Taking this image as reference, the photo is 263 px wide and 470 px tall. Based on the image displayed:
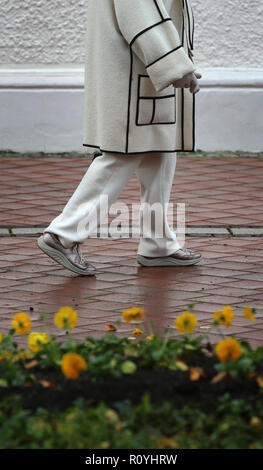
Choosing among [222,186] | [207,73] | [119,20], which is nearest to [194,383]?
[119,20]

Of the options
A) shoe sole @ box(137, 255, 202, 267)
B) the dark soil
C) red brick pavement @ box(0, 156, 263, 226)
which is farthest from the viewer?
red brick pavement @ box(0, 156, 263, 226)

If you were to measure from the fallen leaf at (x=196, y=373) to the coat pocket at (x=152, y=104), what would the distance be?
6.56 ft

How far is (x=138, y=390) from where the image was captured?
8.38ft

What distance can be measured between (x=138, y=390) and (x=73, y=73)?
582 cm

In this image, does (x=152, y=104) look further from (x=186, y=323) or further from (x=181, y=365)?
(x=181, y=365)

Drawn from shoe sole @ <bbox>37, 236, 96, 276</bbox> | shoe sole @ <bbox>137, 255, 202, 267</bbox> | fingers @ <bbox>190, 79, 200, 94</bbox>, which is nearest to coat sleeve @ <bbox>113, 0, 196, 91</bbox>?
fingers @ <bbox>190, 79, 200, 94</bbox>

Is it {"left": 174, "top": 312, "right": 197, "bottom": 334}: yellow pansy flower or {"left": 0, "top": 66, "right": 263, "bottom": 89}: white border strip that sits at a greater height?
{"left": 0, "top": 66, "right": 263, "bottom": 89}: white border strip

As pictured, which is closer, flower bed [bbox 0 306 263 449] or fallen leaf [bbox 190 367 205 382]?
flower bed [bbox 0 306 263 449]

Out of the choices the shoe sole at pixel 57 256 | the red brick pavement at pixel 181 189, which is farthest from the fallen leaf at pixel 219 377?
the red brick pavement at pixel 181 189

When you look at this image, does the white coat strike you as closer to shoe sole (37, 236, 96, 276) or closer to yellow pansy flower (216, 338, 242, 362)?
shoe sole (37, 236, 96, 276)

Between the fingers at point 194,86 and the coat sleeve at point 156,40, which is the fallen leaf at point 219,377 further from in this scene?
the fingers at point 194,86

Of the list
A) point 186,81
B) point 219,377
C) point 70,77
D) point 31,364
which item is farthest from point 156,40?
point 70,77

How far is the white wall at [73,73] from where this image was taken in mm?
7977

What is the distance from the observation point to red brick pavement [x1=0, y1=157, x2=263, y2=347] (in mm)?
4133
